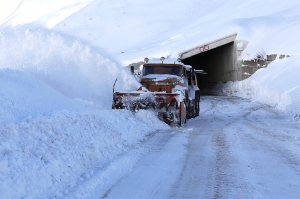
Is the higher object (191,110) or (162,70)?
(162,70)

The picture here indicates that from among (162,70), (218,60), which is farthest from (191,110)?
(218,60)

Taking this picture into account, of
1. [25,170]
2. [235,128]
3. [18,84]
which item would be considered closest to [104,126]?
[18,84]

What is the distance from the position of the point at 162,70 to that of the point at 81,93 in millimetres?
3015

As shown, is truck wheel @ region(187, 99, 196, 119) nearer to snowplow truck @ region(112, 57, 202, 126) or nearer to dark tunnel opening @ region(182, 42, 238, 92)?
snowplow truck @ region(112, 57, 202, 126)

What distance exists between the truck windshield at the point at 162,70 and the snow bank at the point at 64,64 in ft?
2.40

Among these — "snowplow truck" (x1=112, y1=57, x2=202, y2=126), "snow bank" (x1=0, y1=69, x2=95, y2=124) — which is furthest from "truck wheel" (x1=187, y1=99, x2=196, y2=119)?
"snow bank" (x1=0, y1=69, x2=95, y2=124)

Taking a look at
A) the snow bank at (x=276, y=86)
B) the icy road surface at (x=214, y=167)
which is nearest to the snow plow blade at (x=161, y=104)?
the icy road surface at (x=214, y=167)

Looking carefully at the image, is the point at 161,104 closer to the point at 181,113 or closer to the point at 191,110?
the point at 181,113

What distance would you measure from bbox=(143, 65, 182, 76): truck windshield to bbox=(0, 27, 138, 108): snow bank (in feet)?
2.40

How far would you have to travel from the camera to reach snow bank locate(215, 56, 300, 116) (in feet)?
61.1

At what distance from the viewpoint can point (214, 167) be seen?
6.71m

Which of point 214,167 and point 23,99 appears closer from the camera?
point 214,167

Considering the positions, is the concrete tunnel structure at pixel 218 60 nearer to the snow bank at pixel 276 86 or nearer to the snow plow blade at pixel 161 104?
the snow bank at pixel 276 86

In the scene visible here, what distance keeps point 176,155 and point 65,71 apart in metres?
8.50
